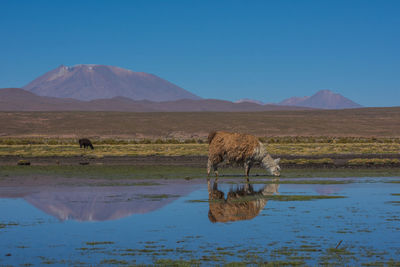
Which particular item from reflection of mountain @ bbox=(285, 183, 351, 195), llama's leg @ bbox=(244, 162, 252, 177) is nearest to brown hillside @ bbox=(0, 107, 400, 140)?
llama's leg @ bbox=(244, 162, 252, 177)

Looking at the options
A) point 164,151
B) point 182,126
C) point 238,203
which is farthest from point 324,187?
point 182,126

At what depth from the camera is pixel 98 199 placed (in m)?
17.7

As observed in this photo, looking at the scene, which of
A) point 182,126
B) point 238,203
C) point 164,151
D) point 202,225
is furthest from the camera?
point 182,126

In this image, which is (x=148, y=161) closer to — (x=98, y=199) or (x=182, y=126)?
(x=98, y=199)

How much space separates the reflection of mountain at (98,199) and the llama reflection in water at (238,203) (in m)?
1.44

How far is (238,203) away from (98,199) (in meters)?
4.50

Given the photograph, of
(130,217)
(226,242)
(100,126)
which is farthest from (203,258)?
(100,126)

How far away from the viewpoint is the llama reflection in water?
552 inches

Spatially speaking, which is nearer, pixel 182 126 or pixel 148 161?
pixel 148 161

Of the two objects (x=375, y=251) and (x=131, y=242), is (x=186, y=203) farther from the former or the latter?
(x=375, y=251)

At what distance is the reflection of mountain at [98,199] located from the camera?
1498 centimetres

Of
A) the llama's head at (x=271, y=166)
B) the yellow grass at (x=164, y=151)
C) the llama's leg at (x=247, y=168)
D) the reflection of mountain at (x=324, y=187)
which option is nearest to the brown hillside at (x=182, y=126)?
the yellow grass at (x=164, y=151)

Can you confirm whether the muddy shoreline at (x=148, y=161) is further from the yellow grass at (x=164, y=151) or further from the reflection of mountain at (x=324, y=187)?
the reflection of mountain at (x=324, y=187)

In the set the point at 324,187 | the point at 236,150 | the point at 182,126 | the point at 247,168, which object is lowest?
the point at 324,187
